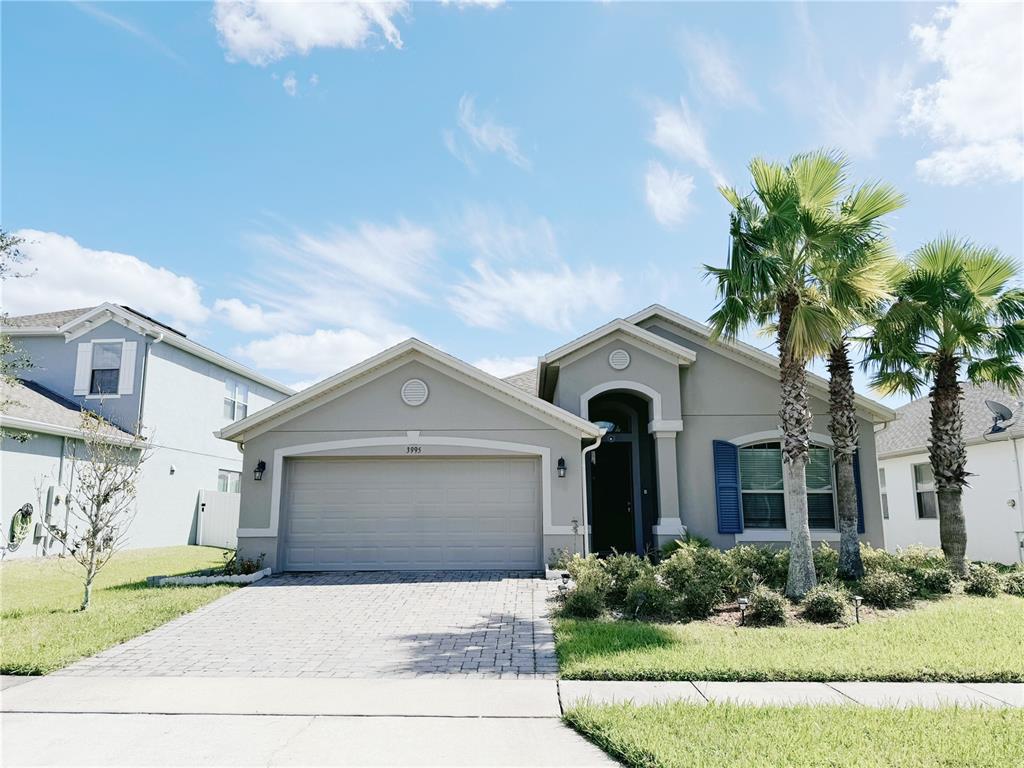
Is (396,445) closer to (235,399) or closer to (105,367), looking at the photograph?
(105,367)

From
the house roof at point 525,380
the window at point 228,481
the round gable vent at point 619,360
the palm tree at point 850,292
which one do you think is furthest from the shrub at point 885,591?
the window at point 228,481

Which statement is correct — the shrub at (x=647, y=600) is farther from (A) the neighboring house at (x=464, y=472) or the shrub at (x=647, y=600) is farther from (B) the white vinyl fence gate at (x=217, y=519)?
(B) the white vinyl fence gate at (x=217, y=519)

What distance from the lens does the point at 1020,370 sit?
12.4 meters

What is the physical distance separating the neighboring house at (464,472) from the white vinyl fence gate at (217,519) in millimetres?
8965

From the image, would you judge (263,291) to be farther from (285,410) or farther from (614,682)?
(614,682)

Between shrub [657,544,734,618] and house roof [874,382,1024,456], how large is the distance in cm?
660

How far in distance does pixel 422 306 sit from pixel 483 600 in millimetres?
9432

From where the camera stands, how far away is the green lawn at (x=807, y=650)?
6328mm

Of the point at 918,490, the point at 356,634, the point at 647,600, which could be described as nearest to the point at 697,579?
the point at 647,600

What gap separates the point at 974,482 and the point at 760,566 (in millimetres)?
9103

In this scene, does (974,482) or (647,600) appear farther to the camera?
(974,482)

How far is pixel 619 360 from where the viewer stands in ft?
48.2

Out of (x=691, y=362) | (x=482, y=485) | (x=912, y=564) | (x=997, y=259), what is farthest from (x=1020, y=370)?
(x=482, y=485)

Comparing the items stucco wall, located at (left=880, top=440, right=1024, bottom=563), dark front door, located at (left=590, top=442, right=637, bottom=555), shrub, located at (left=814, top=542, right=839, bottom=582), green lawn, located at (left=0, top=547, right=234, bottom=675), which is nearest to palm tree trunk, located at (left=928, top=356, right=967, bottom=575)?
shrub, located at (left=814, top=542, right=839, bottom=582)
